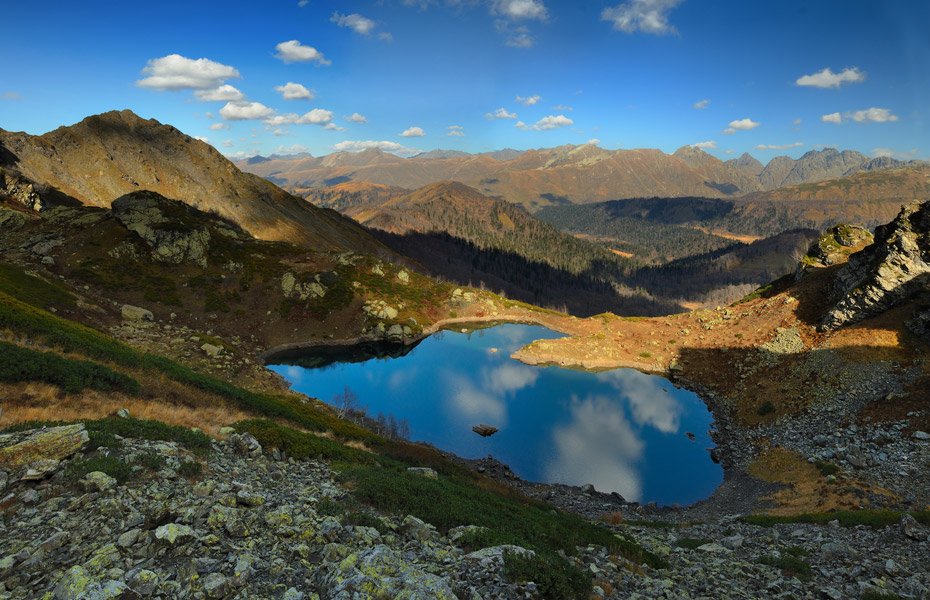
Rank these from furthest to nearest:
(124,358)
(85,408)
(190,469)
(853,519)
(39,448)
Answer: (124,358)
(853,519)
(85,408)
(190,469)
(39,448)

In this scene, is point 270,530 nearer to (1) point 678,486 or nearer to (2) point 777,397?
(1) point 678,486

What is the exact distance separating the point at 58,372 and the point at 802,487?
61668 mm

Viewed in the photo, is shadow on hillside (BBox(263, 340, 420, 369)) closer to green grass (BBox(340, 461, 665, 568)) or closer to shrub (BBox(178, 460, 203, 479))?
green grass (BBox(340, 461, 665, 568))

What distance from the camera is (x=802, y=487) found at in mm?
42438

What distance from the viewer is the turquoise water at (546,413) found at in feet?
192

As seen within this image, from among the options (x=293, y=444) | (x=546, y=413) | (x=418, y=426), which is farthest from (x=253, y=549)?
(x=546, y=413)

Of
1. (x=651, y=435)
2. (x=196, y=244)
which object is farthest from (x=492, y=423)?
(x=196, y=244)

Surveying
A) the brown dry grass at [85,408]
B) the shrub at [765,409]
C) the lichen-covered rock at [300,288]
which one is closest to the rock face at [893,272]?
the shrub at [765,409]

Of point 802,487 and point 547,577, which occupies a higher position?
point 547,577

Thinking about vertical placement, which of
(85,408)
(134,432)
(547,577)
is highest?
(134,432)

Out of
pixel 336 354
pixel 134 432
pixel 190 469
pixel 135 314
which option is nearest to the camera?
pixel 190 469

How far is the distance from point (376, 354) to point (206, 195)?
146 meters

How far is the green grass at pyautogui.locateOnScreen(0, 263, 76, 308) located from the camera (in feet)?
202

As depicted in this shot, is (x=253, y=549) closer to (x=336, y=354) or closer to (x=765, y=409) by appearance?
(x=765, y=409)
